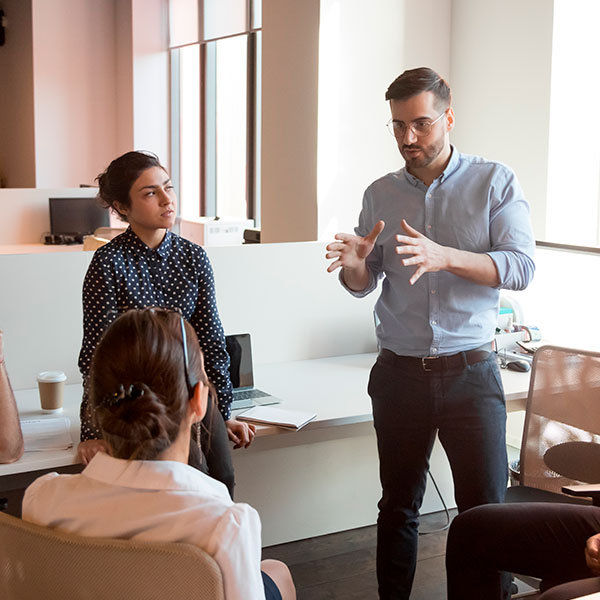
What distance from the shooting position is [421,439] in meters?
2.19

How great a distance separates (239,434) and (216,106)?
19.0 ft

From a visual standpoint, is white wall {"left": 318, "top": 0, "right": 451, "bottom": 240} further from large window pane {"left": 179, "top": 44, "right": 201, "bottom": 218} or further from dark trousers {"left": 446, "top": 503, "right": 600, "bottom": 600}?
large window pane {"left": 179, "top": 44, "right": 201, "bottom": 218}

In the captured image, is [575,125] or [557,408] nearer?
[557,408]

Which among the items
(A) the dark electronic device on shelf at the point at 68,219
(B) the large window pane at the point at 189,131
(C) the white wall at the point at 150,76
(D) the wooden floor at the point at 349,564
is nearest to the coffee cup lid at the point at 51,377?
(D) the wooden floor at the point at 349,564

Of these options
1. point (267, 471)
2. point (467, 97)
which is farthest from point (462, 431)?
point (467, 97)

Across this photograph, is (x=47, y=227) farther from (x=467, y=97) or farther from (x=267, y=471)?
(x=267, y=471)

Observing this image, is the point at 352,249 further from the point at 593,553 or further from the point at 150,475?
the point at 150,475

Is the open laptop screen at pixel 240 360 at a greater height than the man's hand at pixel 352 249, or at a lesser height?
lesser

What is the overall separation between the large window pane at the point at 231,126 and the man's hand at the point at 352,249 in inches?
193

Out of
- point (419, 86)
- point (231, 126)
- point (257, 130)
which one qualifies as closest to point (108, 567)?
point (419, 86)

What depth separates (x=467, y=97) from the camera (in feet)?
13.9

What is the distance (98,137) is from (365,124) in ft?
17.5

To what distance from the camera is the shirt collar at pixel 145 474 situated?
1247 mm

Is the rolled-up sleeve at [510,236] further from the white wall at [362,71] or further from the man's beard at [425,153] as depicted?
the white wall at [362,71]
